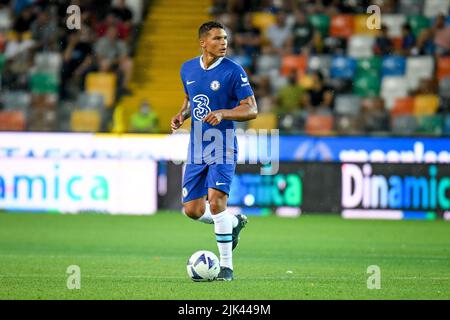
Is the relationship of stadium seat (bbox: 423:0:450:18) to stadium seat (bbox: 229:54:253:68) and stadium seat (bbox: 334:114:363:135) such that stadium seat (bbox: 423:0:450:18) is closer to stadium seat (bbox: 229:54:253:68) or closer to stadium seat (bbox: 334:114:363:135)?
stadium seat (bbox: 334:114:363:135)

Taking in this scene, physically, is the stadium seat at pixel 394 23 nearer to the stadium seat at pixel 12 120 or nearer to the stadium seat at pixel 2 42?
the stadium seat at pixel 12 120

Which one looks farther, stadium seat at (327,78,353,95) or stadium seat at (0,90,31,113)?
stadium seat at (0,90,31,113)

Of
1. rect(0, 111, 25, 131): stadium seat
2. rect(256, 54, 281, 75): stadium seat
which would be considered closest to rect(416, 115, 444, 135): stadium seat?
rect(256, 54, 281, 75): stadium seat

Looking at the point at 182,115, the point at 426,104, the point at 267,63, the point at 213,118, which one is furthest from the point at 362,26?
the point at 213,118

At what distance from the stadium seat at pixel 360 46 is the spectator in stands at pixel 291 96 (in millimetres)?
1347

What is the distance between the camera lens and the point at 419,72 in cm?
2116

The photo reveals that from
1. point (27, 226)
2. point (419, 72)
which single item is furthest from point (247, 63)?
point (27, 226)

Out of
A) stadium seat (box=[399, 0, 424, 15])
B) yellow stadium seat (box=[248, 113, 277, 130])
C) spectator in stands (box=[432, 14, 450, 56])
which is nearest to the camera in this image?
yellow stadium seat (box=[248, 113, 277, 130])

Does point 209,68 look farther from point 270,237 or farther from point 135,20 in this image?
point 135,20

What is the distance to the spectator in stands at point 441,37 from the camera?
69.3ft

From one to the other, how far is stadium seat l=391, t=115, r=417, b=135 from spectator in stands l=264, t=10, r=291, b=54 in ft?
10.3

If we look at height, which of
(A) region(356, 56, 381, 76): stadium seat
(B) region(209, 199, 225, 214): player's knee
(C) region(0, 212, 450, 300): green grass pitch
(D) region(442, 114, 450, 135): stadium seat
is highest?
(A) region(356, 56, 381, 76): stadium seat

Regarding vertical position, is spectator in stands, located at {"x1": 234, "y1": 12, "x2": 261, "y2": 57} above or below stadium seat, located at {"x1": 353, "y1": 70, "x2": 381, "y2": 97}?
above

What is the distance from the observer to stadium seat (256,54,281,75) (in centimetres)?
2153
